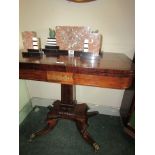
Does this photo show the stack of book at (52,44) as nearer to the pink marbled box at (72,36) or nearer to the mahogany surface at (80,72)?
the pink marbled box at (72,36)

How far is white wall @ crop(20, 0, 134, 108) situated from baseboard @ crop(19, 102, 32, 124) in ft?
2.67

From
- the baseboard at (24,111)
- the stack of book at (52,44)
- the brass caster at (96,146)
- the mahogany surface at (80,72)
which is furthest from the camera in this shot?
the baseboard at (24,111)

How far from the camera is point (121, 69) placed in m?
1.18

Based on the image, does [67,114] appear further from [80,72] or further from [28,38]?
[28,38]

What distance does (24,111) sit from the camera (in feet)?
6.45

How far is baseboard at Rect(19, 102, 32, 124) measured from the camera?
6.15ft

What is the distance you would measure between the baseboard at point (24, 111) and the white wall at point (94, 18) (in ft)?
2.67

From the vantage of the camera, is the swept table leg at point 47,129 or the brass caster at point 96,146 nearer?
the brass caster at point 96,146

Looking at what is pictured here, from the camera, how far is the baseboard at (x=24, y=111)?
1.88 m

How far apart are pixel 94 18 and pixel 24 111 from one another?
129 centimetres

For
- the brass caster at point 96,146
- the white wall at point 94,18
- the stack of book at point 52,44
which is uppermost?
the white wall at point 94,18

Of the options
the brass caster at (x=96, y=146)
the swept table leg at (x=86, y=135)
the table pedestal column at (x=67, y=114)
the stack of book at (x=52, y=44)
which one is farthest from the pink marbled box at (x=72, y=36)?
the brass caster at (x=96, y=146)

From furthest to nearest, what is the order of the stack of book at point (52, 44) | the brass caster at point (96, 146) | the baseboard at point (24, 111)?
1. the baseboard at point (24, 111)
2. the stack of book at point (52, 44)
3. the brass caster at point (96, 146)

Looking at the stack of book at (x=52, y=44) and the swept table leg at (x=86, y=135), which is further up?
the stack of book at (x=52, y=44)
